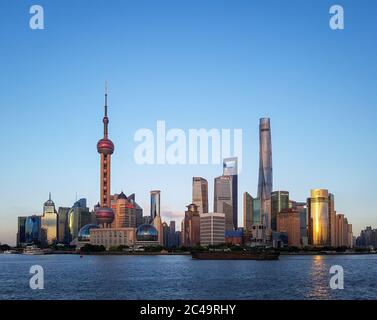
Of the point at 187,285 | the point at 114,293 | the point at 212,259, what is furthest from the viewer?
the point at 212,259

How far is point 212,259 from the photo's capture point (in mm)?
197000

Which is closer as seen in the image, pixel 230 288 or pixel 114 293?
pixel 114 293
